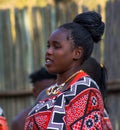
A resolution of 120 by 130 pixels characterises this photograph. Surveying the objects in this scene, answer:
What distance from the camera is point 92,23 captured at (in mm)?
5402

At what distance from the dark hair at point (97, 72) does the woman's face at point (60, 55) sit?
1.54ft

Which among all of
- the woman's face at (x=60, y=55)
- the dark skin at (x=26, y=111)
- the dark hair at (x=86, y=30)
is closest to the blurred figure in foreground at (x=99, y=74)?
the dark hair at (x=86, y=30)

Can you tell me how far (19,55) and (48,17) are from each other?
28.7 inches

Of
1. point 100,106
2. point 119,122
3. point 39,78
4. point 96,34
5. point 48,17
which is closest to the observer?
point 100,106

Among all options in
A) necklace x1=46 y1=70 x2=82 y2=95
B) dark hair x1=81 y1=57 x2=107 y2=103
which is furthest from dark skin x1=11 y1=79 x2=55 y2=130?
necklace x1=46 y1=70 x2=82 y2=95

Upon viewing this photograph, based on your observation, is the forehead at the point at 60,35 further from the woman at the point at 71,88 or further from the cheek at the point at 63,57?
the cheek at the point at 63,57

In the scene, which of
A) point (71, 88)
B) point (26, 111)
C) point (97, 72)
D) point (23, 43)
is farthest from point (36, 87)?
point (23, 43)

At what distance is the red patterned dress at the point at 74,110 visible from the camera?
4.93 m

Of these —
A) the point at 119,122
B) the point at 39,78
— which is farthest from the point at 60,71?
the point at 119,122

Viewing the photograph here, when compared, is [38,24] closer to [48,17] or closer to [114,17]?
[48,17]

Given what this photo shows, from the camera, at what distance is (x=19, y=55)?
10375mm

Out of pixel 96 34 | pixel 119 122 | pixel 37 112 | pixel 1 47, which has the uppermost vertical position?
pixel 96 34

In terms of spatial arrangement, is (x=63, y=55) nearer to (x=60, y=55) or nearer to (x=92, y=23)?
(x=60, y=55)

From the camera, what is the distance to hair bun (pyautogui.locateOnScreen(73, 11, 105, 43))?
17.7 ft
